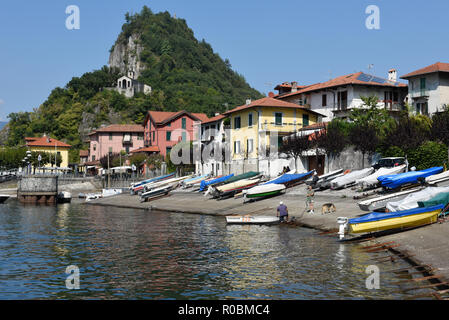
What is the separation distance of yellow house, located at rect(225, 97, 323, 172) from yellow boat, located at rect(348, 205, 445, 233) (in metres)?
36.7

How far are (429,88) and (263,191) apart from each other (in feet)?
91.5

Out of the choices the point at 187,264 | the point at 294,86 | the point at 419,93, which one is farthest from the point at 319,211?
the point at 294,86

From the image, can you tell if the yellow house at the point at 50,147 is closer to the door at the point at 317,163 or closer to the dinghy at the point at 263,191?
the door at the point at 317,163

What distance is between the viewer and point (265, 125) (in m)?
62.1

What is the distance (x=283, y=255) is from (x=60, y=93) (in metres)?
141

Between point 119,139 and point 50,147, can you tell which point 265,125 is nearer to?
point 119,139

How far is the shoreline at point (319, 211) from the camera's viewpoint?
19.2m

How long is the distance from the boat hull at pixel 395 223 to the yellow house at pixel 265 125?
36631 millimetres

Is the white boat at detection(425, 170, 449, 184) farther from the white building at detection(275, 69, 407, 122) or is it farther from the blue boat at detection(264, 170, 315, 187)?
the white building at detection(275, 69, 407, 122)

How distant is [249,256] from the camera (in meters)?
22.9

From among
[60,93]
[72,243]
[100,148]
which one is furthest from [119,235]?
[60,93]

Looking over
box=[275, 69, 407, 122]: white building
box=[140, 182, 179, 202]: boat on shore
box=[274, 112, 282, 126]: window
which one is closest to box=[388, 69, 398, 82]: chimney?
box=[275, 69, 407, 122]: white building
